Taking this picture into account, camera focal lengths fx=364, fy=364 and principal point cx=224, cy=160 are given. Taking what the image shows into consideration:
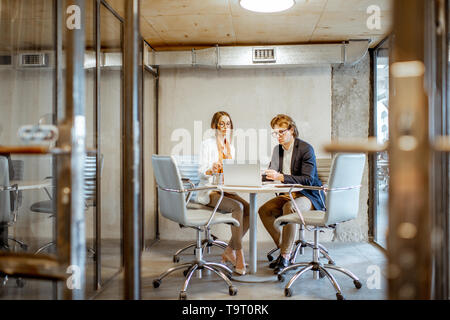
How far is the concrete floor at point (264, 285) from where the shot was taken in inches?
117

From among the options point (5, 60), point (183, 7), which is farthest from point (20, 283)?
point (183, 7)

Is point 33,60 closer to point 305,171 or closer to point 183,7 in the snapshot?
point 183,7

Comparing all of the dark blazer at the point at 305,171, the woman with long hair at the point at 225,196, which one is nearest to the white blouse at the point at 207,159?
the woman with long hair at the point at 225,196

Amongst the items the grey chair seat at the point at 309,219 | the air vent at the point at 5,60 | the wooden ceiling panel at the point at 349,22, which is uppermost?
the wooden ceiling panel at the point at 349,22

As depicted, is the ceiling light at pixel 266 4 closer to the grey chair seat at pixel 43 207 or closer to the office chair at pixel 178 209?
the office chair at pixel 178 209

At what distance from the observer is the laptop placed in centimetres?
328

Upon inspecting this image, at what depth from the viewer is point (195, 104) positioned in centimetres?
511

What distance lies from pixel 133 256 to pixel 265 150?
3.65m

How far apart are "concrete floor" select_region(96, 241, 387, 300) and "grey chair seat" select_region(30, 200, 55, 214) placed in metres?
0.83

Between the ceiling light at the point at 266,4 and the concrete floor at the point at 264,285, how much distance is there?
2517 millimetres

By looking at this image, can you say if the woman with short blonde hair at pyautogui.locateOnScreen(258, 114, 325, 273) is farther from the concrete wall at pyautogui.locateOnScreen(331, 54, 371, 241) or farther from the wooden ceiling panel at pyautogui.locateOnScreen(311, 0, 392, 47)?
the concrete wall at pyautogui.locateOnScreen(331, 54, 371, 241)

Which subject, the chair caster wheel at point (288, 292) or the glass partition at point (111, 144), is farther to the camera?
the glass partition at point (111, 144)
